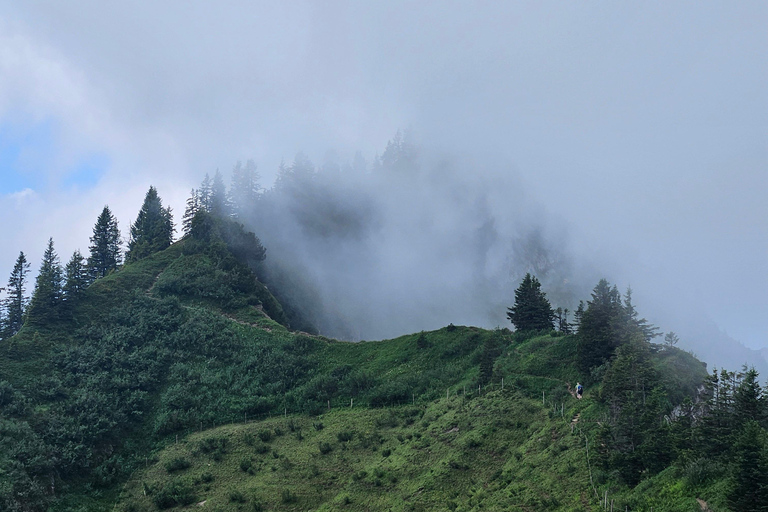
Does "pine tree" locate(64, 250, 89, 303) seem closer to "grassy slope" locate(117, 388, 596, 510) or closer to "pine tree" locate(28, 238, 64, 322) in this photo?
"pine tree" locate(28, 238, 64, 322)

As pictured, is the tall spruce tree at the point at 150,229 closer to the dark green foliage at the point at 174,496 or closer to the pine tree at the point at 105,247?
the pine tree at the point at 105,247

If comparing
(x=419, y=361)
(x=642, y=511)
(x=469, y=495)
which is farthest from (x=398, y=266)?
(x=642, y=511)

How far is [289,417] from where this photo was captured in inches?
2965

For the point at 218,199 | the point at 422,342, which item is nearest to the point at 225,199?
the point at 218,199

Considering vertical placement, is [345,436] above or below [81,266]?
below

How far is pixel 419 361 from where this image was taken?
85.1m

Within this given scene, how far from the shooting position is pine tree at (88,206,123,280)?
134000mm

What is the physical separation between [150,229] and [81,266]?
74.2 feet

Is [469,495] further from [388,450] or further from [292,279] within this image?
[292,279]

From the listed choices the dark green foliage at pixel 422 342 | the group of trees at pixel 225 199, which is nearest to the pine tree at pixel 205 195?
the group of trees at pixel 225 199

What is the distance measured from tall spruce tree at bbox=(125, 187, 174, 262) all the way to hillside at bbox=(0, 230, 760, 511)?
27.7 metres

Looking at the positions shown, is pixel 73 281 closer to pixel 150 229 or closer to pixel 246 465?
pixel 150 229

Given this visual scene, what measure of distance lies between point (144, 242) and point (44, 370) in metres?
57.3

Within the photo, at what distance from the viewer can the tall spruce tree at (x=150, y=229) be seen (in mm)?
132000
